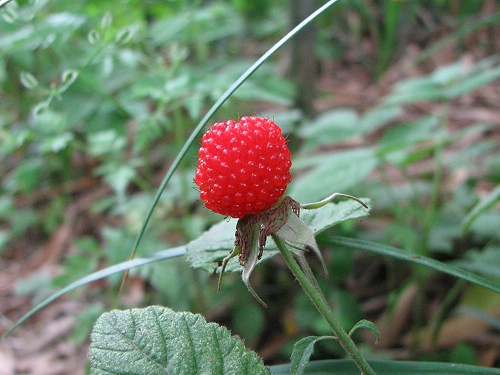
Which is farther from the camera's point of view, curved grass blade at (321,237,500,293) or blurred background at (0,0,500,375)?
blurred background at (0,0,500,375)

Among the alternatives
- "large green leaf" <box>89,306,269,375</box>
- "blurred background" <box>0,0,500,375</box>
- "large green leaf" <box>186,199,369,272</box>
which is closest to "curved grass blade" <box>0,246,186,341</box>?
"large green leaf" <box>186,199,369,272</box>


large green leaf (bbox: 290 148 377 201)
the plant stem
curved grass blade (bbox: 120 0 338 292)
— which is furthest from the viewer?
large green leaf (bbox: 290 148 377 201)

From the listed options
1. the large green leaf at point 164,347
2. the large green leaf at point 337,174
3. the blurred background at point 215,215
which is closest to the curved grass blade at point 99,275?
the large green leaf at point 164,347

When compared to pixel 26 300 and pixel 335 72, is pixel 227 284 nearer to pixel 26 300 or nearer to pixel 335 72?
pixel 26 300

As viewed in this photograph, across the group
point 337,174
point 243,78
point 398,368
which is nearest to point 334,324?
point 398,368

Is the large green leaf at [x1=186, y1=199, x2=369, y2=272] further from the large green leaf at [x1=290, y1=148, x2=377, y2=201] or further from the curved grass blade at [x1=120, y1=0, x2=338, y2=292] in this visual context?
the large green leaf at [x1=290, y1=148, x2=377, y2=201]

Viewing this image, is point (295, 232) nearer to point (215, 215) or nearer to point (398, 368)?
point (398, 368)
